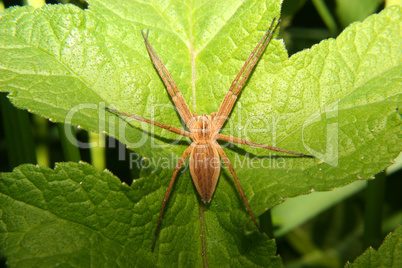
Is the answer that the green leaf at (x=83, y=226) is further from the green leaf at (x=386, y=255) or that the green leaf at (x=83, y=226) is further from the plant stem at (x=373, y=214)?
the plant stem at (x=373, y=214)

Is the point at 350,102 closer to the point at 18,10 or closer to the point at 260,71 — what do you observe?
the point at 260,71

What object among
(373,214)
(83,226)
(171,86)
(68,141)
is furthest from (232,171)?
(373,214)

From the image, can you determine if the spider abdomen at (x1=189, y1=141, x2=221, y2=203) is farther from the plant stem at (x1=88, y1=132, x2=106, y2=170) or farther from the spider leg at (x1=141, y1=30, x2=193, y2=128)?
the plant stem at (x1=88, y1=132, x2=106, y2=170)

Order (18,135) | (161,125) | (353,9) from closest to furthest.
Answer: (161,125) < (18,135) < (353,9)

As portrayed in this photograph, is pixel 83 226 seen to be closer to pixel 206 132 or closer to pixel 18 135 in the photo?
pixel 206 132

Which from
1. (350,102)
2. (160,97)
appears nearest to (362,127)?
(350,102)

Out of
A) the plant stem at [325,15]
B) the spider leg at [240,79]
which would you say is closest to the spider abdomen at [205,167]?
the spider leg at [240,79]
